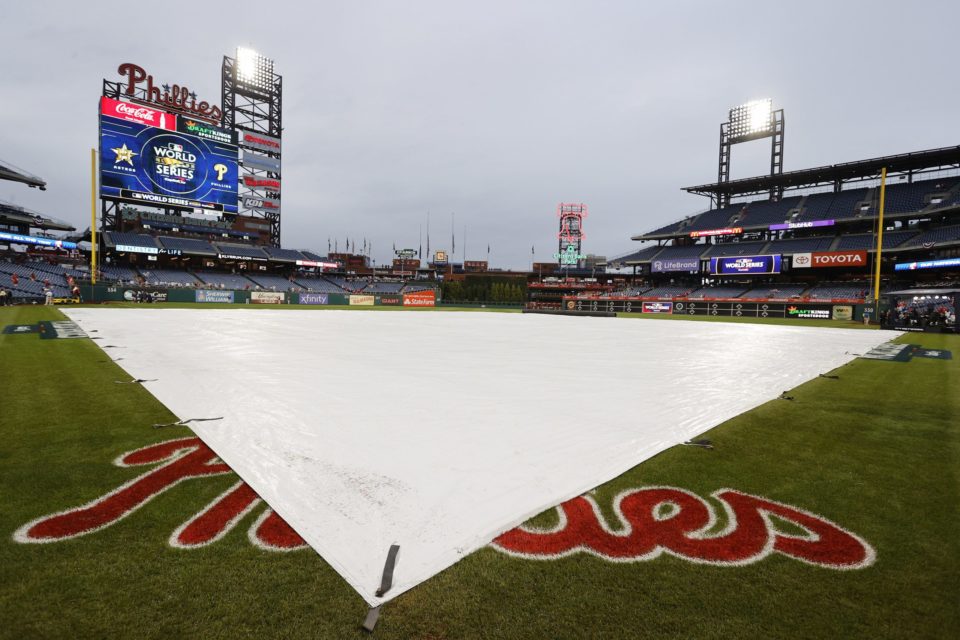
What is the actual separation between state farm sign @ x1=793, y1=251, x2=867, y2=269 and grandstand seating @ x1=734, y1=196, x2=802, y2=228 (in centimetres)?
880

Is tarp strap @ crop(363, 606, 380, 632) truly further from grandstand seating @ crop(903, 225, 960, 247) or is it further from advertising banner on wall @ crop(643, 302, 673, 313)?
grandstand seating @ crop(903, 225, 960, 247)

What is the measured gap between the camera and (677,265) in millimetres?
60188

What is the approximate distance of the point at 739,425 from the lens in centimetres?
528

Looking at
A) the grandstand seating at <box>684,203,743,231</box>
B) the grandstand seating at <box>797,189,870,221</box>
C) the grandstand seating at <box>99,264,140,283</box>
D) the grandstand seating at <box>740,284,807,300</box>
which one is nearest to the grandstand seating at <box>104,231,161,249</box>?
the grandstand seating at <box>99,264,140,283</box>

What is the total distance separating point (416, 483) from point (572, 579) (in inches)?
59.4

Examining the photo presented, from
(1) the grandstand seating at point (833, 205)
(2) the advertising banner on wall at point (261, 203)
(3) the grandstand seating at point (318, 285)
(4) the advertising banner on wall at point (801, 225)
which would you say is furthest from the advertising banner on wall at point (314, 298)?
(1) the grandstand seating at point (833, 205)

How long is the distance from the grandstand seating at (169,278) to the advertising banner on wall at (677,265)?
196 feet

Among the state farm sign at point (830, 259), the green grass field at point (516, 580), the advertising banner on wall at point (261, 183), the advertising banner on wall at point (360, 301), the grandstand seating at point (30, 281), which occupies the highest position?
the advertising banner on wall at point (261, 183)

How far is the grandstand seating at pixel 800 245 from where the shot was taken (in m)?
50.4

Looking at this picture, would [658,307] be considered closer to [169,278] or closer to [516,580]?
[516,580]

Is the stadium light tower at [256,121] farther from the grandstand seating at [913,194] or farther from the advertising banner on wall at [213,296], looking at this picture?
the grandstand seating at [913,194]

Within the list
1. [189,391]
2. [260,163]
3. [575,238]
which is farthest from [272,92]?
[189,391]

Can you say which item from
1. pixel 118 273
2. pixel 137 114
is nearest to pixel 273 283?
pixel 118 273

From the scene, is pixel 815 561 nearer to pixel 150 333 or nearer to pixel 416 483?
pixel 416 483
